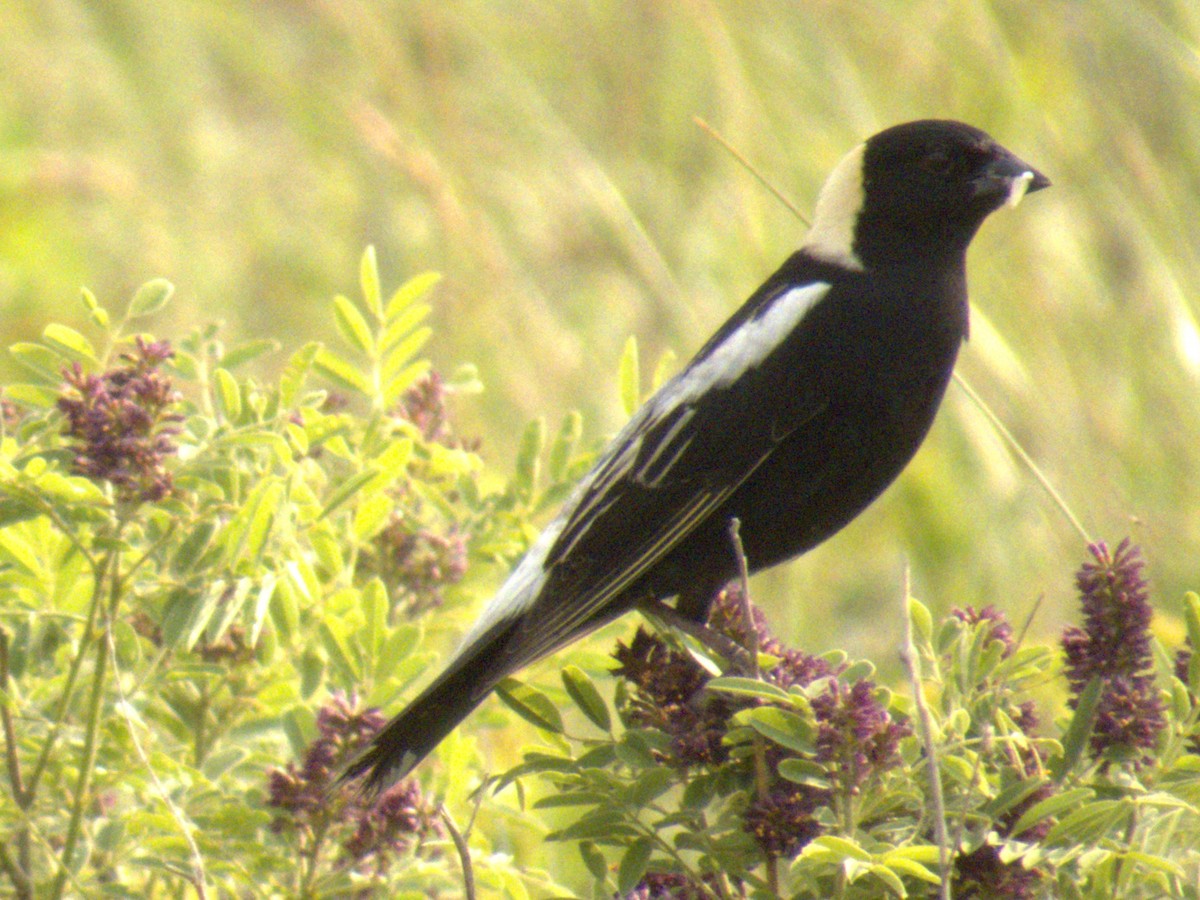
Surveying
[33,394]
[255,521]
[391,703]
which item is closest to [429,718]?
[391,703]

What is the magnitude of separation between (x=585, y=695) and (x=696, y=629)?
18.1 inches

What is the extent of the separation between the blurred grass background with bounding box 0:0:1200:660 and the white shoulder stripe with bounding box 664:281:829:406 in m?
0.58

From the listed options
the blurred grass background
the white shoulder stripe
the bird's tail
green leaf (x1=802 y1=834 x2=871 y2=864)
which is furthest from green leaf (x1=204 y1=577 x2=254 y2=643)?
the blurred grass background

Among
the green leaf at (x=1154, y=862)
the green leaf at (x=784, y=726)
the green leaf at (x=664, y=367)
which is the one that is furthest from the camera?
the green leaf at (x=664, y=367)

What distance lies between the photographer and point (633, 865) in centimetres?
170

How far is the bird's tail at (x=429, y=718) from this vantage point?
6.21 feet

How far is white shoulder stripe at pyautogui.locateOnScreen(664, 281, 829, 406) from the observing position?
8.06ft

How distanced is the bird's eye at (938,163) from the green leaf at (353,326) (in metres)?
0.99

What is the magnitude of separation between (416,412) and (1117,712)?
1.12 m

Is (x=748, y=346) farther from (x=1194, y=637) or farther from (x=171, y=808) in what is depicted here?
(x=171, y=808)

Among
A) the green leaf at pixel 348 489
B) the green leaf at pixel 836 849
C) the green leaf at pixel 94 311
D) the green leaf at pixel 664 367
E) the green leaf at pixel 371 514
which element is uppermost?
the green leaf at pixel 94 311

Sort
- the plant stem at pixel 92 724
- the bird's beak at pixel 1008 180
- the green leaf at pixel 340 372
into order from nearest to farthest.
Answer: the plant stem at pixel 92 724 < the green leaf at pixel 340 372 < the bird's beak at pixel 1008 180

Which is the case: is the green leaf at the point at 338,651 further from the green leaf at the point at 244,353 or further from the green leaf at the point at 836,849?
the green leaf at the point at 836,849

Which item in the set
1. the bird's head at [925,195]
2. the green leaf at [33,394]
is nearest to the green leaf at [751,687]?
the green leaf at [33,394]
